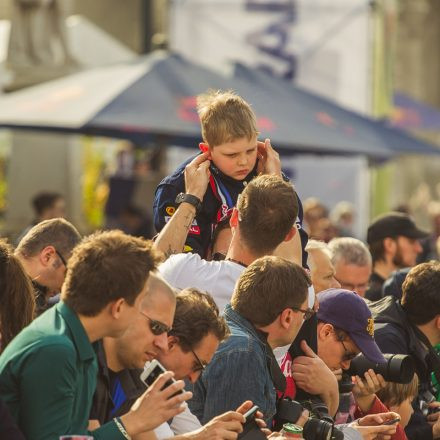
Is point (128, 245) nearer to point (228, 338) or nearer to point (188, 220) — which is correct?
point (228, 338)

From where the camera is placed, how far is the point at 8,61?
16969 mm

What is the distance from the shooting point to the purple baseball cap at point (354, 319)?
6371mm

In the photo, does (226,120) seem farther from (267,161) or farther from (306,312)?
(306,312)

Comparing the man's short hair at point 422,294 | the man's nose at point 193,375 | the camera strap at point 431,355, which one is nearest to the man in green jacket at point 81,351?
the man's nose at point 193,375

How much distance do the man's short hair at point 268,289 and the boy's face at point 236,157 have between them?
1035 mm

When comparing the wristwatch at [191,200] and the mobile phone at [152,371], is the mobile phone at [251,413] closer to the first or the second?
the mobile phone at [152,371]

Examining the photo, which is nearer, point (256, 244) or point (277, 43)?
point (256, 244)

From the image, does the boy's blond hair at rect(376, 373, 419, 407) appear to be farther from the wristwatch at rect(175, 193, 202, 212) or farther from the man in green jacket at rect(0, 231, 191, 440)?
the man in green jacket at rect(0, 231, 191, 440)

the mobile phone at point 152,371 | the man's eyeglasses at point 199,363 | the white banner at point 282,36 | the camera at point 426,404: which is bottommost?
the white banner at point 282,36

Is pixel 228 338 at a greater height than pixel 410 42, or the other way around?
pixel 228 338

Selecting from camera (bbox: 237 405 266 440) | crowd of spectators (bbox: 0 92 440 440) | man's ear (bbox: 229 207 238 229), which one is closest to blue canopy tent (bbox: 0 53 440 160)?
crowd of spectators (bbox: 0 92 440 440)

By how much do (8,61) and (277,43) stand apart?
3260 mm

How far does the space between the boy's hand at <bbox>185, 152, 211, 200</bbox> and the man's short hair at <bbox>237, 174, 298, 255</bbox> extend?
570 millimetres

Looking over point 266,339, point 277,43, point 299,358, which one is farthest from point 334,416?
point 277,43
